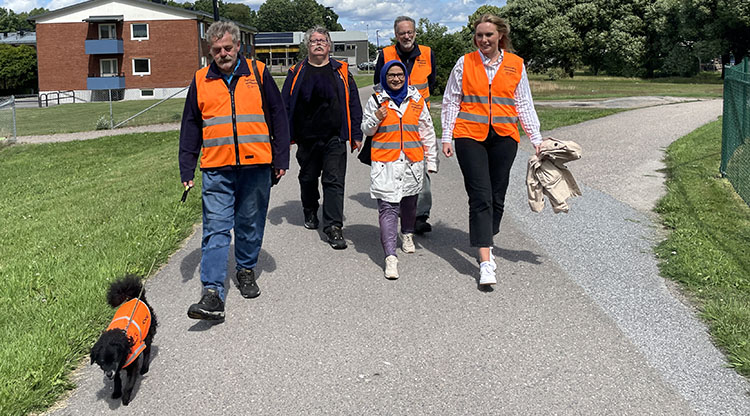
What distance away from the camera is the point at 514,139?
5379mm

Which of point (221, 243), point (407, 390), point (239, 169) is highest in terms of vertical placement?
point (239, 169)

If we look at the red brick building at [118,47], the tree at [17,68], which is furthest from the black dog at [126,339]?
the tree at [17,68]

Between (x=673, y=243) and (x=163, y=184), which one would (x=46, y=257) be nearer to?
(x=163, y=184)

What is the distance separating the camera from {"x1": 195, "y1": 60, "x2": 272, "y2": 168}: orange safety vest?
14.9 feet

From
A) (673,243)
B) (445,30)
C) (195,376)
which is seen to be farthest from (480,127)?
(445,30)

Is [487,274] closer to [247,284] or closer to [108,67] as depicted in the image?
[247,284]

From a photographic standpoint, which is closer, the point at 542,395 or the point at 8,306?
the point at 542,395

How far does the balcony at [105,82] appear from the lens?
5025cm

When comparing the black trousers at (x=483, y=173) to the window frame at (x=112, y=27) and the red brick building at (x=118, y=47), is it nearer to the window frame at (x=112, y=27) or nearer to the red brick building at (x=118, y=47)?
the red brick building at (x=118, y=47)

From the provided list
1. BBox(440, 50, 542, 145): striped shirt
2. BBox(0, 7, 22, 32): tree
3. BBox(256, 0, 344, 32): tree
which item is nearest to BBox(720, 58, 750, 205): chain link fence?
BBox(440, 50, 542, 145): striped shirt

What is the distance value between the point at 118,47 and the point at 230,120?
50445 millimetres

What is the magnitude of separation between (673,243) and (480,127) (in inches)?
90.1

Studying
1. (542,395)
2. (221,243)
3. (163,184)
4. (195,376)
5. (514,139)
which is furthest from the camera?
(163,184)

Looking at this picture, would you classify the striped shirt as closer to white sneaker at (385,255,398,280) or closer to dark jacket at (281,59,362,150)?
white sneaker at (385,255,398,280)
